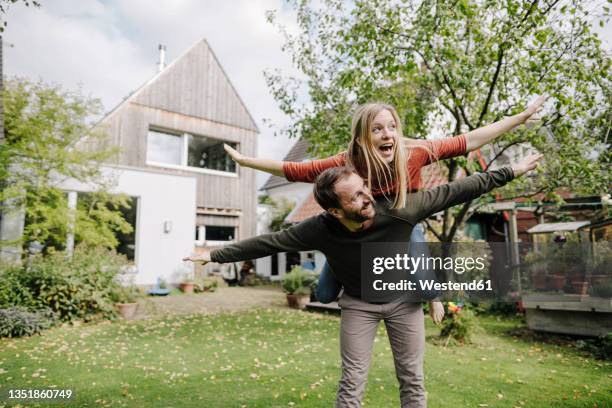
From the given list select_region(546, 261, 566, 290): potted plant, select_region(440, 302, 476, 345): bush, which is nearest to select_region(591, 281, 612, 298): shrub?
select_region(546, 261, 566, 290): potted plant

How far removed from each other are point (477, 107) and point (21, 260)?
9278 millimetres

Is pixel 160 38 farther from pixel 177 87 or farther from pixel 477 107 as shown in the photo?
pixel 477 107

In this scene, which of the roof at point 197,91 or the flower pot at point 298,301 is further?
the roof at point 197,91

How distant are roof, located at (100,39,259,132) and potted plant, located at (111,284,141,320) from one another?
7.47m

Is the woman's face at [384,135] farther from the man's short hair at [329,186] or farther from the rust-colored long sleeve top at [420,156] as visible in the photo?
the man's short hair at [329,186]

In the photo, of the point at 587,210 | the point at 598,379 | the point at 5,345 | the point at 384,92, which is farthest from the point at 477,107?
the point at 5,345

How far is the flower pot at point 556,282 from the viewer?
26.5 feet

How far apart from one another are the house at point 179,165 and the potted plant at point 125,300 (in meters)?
3.20

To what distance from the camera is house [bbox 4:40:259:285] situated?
40.9 feet

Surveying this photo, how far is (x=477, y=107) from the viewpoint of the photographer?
6.73 meters

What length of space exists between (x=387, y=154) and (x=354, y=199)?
45 centimetres

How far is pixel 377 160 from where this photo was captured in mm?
2473

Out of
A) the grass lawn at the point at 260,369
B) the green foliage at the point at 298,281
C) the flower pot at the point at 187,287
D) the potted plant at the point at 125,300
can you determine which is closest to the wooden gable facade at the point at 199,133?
the flower pot at the point at 187,287

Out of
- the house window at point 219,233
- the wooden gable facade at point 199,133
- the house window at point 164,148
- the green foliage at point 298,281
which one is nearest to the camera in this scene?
the green foliage at point 298,281
